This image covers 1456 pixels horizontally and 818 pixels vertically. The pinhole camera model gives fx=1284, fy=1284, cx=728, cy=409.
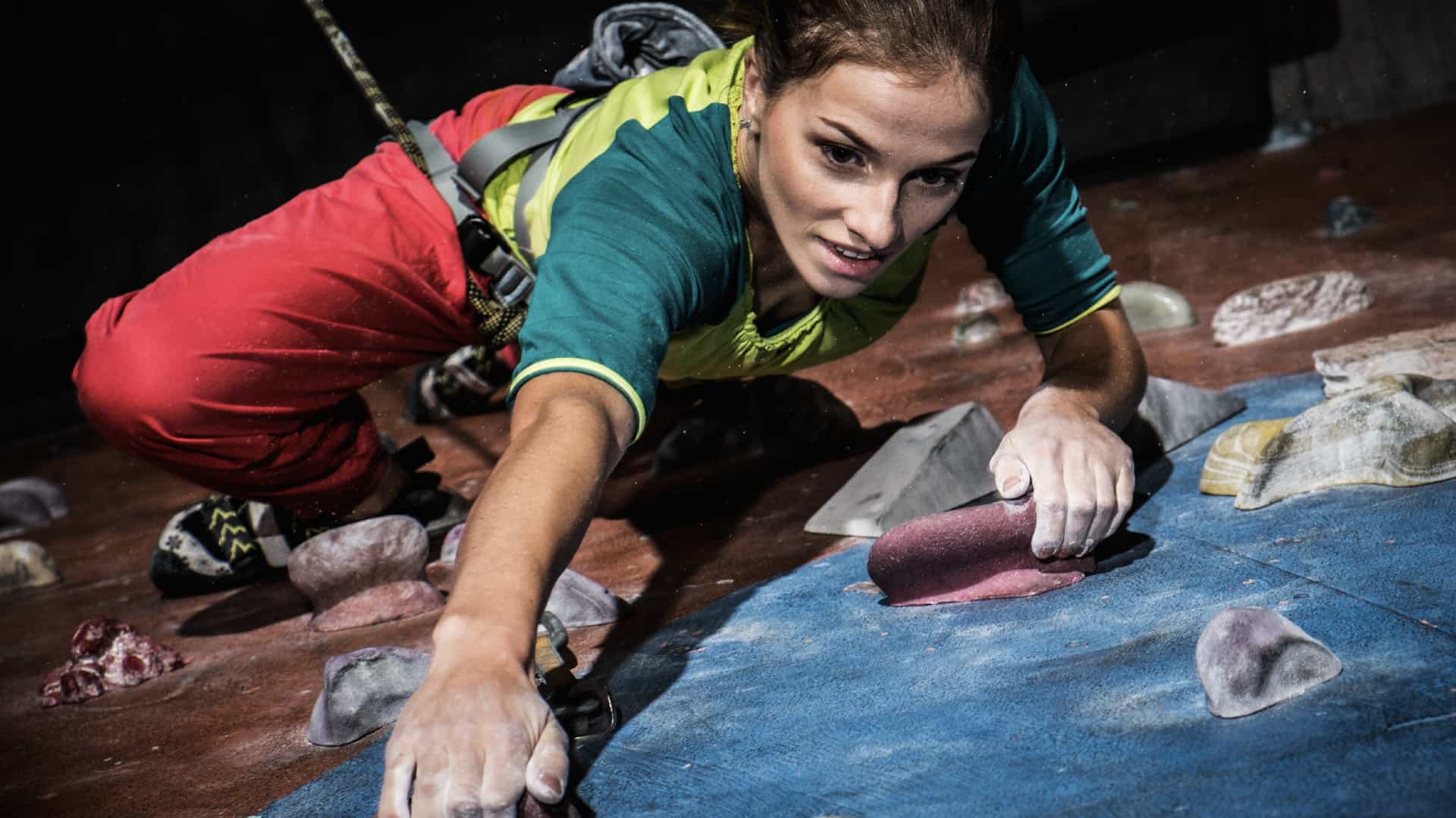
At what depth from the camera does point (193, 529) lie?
2.45 meters

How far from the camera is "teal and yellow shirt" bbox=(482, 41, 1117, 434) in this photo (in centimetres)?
137

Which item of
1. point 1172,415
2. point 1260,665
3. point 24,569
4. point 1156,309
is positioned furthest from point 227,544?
point 1156,309

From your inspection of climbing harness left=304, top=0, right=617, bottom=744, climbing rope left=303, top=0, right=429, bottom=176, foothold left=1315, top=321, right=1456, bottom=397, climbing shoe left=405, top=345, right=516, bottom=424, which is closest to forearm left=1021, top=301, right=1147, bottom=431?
foothold left=1315, top=321, right=1456, bottom=397

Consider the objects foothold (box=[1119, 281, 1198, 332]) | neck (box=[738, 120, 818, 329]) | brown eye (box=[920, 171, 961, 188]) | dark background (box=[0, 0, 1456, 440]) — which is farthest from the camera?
dark background (box=[0, 0, 1456, 440])

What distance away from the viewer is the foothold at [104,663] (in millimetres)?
1943

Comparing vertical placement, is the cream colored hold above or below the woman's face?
below

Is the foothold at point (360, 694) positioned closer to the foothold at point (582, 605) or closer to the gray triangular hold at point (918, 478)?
the foothold at point (582, 605)

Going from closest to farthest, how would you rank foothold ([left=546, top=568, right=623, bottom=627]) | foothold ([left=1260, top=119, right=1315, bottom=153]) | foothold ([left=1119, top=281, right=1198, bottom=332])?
foothold ([left=546, top=568, right=623, bottom=627])
foothold ([left=1119, top=281, right=1198, bottom=332])
foothold ([left=1260, top=119, right=1315, bottom=153])

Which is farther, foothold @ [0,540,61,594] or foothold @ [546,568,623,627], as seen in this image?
foothold @ [0,540,61,594]

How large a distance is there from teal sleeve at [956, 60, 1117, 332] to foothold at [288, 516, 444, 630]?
40.3 inches

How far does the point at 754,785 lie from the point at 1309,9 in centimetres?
559

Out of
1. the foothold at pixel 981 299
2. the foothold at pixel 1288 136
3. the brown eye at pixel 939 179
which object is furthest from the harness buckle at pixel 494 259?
the foothold at pixel 1288 136

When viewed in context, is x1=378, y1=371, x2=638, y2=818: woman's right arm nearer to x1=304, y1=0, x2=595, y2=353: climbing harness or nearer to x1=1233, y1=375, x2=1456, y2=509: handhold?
x1=304, y1=0, x2=595, y2=353: climbing harness

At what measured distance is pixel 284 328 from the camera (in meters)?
2.12
